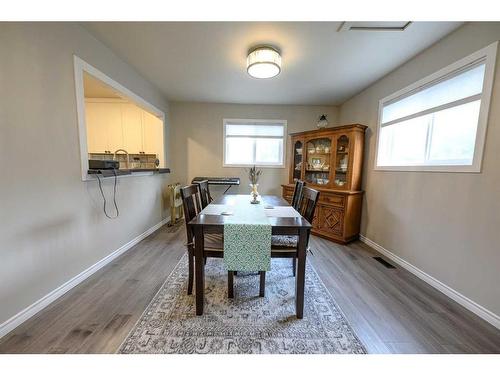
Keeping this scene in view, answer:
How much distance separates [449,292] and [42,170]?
358 cm

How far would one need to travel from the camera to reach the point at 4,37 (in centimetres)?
125

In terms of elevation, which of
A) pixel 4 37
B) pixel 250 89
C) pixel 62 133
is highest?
pixel 250 89

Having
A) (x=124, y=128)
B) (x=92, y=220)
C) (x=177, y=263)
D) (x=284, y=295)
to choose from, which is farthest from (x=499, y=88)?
(x=124, y=128)

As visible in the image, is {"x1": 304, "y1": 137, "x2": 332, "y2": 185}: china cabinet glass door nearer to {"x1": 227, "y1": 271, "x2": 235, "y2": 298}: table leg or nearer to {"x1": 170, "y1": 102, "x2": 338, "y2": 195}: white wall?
{"x1": 170, "y1": 102, "x2": 338, "y2": 195}: white wall

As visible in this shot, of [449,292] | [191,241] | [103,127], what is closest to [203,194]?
[191,241]

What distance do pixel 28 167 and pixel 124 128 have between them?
9.00ft

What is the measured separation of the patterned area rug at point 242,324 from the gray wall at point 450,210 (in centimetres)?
114

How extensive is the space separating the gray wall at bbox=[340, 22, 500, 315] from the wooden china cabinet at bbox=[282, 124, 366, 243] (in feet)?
1.12

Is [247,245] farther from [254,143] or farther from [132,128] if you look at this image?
[132,128]

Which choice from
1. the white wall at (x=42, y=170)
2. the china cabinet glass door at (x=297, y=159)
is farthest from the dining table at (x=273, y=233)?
the china cabinet glass door at (x=297, y=159)

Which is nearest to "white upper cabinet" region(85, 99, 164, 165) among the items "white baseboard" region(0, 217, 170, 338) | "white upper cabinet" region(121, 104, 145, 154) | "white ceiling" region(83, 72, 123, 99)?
"white upper cabinet" region(121, 104, 145, 154)

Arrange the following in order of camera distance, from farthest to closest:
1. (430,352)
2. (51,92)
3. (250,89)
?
(250,89) → (51,92) → (430,352)

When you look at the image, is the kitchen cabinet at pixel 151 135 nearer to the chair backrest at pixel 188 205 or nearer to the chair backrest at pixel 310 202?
the chair backrest at pixel 188 205

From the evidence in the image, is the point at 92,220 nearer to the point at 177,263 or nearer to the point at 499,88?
the point at 177,263
